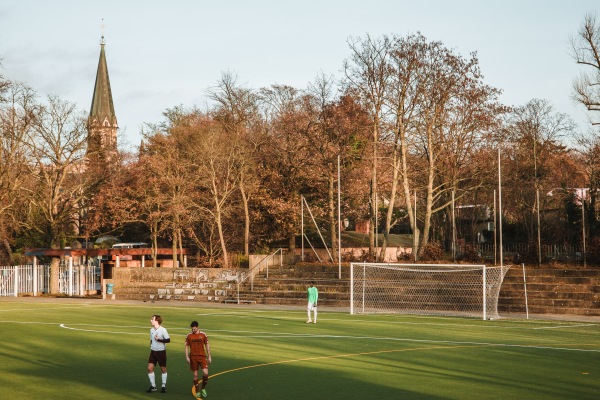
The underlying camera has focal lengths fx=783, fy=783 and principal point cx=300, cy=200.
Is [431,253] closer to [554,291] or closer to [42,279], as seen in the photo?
[554,291]

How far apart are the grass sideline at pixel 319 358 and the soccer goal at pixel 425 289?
3.03 meters

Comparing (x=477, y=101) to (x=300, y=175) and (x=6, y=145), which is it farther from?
(x=6, y=145)

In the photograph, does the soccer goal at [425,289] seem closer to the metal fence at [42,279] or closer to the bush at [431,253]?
the bush at [431,253]

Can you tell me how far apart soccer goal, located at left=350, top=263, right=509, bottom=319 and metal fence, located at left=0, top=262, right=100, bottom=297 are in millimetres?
23070

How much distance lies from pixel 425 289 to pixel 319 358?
2024cm

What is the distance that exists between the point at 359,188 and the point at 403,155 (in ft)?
34.2

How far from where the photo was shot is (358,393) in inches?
654

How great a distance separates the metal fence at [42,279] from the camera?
187 feet

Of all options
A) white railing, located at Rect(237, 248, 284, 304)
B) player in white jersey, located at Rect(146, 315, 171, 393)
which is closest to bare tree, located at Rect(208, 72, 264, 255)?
white railing, located at Rect(237, 248, 284, 304)

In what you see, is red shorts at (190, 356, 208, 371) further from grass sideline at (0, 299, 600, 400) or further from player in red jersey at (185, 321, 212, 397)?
grass sideline at (0, 299, 600, 400)

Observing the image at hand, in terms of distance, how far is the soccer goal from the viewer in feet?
126

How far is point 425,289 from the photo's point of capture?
41.5 meters

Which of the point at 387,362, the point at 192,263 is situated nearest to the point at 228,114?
the point at 192,263

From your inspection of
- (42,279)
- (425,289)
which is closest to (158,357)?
(425,289)
